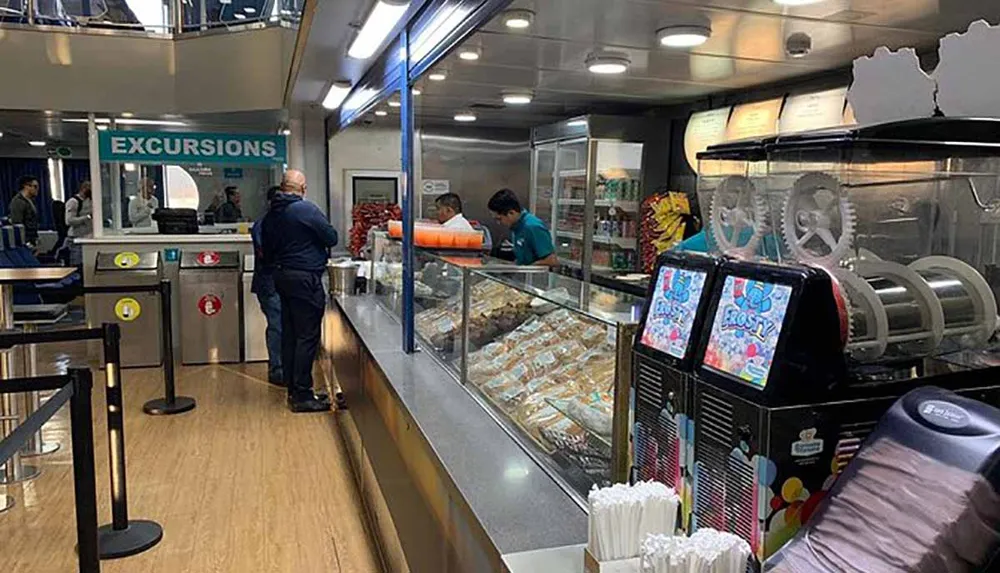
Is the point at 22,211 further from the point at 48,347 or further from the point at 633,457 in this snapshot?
the point at 633,457

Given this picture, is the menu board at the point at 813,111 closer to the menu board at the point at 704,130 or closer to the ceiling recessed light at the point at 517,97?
the menu board at the point at 704,130

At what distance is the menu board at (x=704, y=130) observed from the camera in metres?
5.29

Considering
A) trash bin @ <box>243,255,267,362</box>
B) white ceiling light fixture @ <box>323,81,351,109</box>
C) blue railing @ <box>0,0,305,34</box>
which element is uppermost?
blue railing @ <box>0,0,305,34</box>

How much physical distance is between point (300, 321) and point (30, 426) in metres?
3.38

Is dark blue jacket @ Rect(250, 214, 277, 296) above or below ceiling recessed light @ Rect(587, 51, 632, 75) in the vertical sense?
below

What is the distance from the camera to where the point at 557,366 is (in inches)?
96.3

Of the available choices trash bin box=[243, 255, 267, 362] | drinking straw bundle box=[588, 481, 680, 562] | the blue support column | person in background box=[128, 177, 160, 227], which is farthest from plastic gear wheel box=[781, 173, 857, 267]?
person in background box=[128, 177, 160, 227]

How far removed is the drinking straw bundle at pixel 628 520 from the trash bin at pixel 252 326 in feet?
21.2

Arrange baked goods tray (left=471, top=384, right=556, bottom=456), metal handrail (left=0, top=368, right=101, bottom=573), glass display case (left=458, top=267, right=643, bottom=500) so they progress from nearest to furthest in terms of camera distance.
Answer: glass display case (left=458, top=267, right=643, bottom=500), baked goods tray (left=471, top=384, right=556, bottom=456), metal handrail (left=0, top=368, right=101, bottom=573)

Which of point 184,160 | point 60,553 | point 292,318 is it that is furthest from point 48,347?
point 60,553

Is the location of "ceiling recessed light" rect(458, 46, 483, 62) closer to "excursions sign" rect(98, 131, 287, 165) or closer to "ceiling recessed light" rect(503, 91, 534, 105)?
"ceiling recessed light" rect(503, 91, 534, 105)

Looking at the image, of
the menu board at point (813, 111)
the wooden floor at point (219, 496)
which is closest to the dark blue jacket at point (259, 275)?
the wooden floor at point (219, 496)

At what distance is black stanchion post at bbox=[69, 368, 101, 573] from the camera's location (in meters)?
2.55

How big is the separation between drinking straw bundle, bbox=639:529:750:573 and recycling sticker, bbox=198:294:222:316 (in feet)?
22.0
